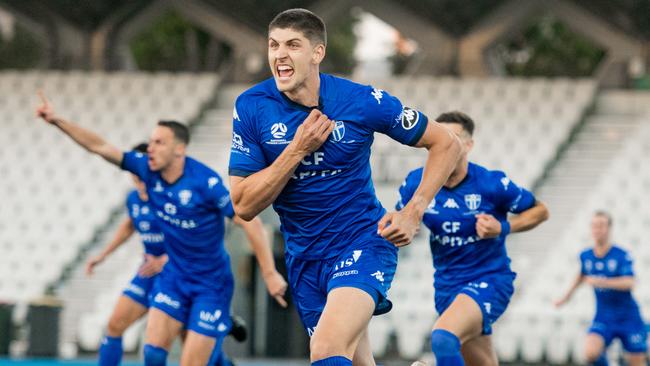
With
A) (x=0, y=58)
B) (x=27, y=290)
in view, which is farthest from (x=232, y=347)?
(x=0, y=58)

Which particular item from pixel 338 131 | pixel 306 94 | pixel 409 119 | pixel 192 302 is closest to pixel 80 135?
pixel 192 302

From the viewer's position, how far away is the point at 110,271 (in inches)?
866

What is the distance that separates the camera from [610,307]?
13625mm

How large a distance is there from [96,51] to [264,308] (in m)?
12.8

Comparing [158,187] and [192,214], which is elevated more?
[158,187]

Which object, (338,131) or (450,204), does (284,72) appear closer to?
(338,131)

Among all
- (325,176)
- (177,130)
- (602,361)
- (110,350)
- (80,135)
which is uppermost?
(177,130)

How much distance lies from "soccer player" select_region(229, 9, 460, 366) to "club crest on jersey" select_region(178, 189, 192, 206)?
9.50 feet

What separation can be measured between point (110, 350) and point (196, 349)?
4.87ft

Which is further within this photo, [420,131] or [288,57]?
[420,131]

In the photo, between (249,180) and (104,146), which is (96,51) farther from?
(249,180)

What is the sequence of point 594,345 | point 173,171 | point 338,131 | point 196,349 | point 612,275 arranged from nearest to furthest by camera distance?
point 338,131, point 196,349, point 173,171, point 612,275, point 594,345

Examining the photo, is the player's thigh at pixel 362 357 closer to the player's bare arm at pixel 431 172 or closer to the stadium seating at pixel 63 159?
the player's bare arm at pixel 431 172

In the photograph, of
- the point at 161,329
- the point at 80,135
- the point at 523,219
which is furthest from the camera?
the point at 161,329
